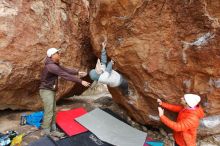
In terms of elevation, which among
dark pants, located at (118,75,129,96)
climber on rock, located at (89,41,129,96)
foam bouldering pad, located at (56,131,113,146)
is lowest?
foam bouldering pad, located at (56,131,113,146)

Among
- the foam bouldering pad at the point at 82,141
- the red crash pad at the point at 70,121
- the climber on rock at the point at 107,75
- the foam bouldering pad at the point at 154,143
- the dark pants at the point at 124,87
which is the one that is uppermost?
the climber on rock at the point at 107,75

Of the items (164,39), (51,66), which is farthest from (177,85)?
(51,66)

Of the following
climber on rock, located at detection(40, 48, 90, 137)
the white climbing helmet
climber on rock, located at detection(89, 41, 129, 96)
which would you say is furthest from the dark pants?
the white climbing helmet

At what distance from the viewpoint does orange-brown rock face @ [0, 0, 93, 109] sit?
612 centimetres

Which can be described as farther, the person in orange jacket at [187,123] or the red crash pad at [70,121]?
the red crash pad at [70,121]

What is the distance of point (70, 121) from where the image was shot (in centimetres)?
658

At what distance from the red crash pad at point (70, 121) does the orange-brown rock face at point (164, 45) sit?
156 cm

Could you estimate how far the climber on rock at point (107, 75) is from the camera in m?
5.22

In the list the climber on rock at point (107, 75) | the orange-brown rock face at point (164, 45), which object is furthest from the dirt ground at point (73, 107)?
the climber on rock at point (107, 75)

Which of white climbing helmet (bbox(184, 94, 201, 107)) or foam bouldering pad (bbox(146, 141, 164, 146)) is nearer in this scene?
white climbing helmet (bbox(184, 94, 201, 107))

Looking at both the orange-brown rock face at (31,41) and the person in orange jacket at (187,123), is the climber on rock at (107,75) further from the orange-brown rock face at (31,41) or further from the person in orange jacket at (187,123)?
the orange-brown rock face at (31,41)

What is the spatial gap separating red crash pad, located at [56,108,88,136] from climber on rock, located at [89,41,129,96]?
1301 mm

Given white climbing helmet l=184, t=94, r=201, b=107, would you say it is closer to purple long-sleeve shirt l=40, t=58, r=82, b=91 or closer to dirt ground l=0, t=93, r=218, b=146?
dirt ground l=0, t=93, r=218, b=146

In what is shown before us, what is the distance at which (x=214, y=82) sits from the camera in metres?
5.31
